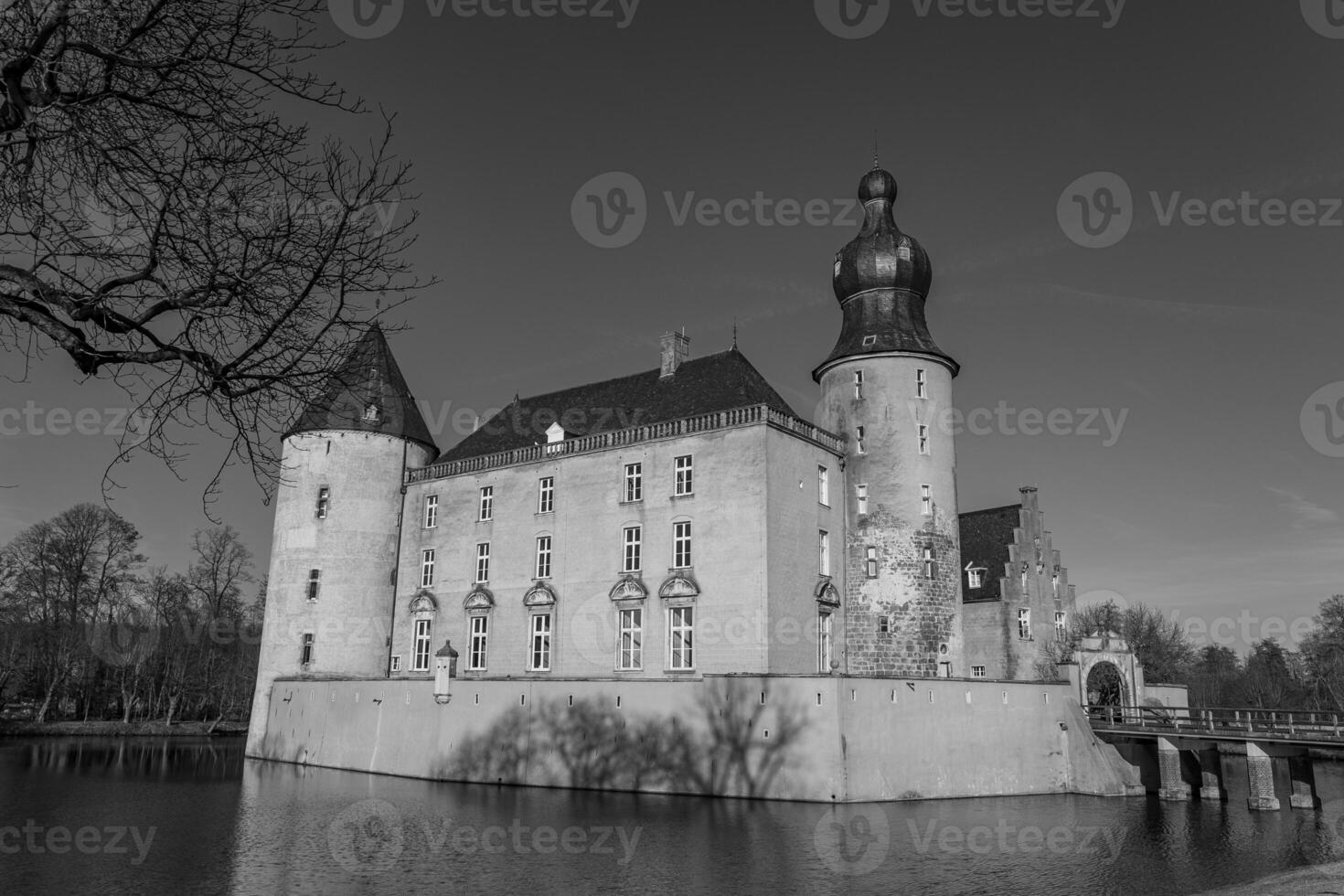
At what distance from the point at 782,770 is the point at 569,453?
13.1m

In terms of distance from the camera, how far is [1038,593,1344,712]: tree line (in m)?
53.8

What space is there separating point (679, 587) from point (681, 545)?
136 cm

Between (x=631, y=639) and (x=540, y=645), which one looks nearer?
(x=631, y=639)

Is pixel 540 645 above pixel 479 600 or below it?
below

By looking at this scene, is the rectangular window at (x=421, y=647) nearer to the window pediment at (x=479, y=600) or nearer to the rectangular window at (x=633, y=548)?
the window pediment at (x=479, y=600)

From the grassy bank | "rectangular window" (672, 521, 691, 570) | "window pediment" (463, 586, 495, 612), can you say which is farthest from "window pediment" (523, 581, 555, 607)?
the grassy bank

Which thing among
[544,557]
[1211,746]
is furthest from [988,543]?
[544,557]

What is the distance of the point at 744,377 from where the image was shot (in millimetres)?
33156

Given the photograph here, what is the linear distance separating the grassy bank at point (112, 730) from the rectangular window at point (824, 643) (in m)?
35.7

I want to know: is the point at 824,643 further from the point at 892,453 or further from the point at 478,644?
the point at 478,644

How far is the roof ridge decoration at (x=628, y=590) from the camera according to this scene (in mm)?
30547

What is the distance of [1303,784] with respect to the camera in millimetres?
26703

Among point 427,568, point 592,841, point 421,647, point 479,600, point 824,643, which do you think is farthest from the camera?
point 427,568

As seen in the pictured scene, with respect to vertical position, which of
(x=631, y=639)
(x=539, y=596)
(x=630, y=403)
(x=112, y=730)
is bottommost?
(x=112, y=730)
